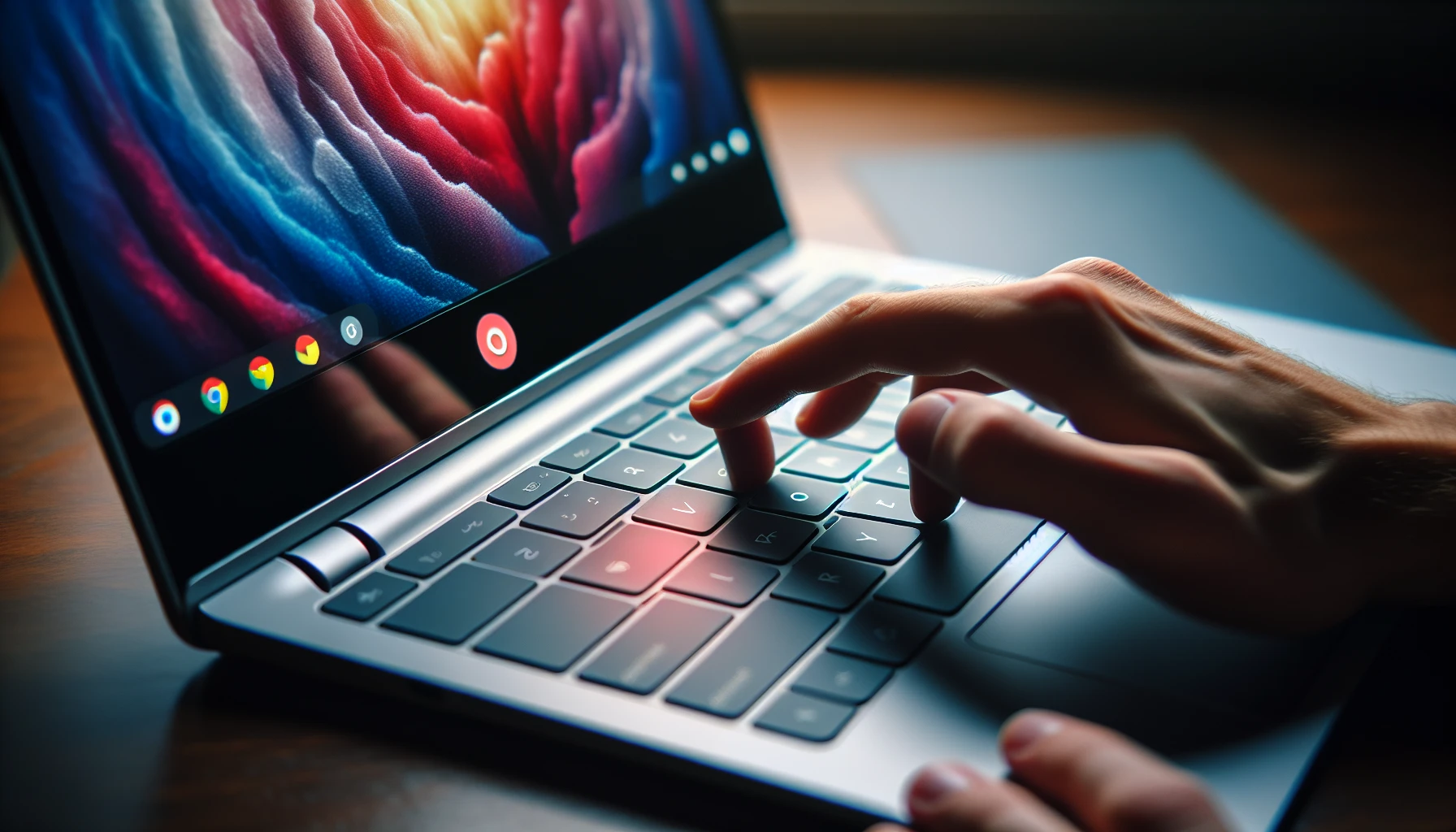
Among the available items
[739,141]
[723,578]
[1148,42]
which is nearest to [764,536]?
[723,578]

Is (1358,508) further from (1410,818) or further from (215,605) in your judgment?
(215,605)

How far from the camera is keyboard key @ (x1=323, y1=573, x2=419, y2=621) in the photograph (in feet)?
1.49

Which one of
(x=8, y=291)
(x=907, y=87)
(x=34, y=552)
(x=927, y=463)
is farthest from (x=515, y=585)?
(x=907, y=87)

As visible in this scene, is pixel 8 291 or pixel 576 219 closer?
pixel 576 219

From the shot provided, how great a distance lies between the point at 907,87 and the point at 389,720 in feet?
4.00

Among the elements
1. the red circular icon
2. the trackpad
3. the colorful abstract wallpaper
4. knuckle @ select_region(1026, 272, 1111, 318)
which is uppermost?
the colorful abstract wallpaper

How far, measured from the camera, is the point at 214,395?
477 millimetres

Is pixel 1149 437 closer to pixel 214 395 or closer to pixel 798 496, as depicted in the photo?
pixel 798 496

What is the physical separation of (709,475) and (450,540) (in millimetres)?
128

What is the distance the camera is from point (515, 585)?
469 mm

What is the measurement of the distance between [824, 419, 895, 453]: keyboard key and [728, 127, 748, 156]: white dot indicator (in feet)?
0.90

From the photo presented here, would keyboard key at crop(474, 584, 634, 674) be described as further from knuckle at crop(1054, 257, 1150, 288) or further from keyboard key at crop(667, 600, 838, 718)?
knuckle at crop(1054, 257, 1150, 288)

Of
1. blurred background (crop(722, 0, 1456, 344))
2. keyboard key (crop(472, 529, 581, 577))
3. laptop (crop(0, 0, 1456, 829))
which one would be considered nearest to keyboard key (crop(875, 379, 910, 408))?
laptop (crop(0, 0, 1456, 829))

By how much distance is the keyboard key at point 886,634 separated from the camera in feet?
1.40
